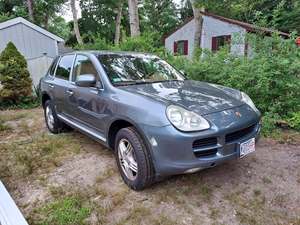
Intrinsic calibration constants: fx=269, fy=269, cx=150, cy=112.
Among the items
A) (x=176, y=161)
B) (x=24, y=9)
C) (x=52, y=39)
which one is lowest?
(x=176, y=161)

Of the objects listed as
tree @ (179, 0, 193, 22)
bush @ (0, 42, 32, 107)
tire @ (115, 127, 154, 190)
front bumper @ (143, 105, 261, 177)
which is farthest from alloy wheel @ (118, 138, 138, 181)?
tree @ (179, 0, 193, 22)

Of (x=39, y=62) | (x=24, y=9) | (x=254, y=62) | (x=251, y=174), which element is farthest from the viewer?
(x=24, y=9)

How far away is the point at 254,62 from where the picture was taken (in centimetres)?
464

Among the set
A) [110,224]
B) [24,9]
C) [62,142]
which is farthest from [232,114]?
[24,9]

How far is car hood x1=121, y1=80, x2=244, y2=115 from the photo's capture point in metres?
2.64

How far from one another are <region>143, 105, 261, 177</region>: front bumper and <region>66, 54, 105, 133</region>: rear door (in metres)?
0.90

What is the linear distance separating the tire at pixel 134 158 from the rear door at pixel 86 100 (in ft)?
1.39

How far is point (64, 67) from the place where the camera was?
14.4 ft

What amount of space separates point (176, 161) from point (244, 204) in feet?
2.71

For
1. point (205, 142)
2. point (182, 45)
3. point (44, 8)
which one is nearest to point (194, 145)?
point (205, 142)

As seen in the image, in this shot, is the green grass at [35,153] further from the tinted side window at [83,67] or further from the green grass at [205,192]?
the green grass at [205,192]

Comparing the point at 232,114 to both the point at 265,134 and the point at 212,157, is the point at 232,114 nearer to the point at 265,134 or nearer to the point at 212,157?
the point at 212,157

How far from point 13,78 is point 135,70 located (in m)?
5.67

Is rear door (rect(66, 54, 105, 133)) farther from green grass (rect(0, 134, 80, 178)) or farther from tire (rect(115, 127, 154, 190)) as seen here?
green grass (rect(0, 134, 80, 178))
